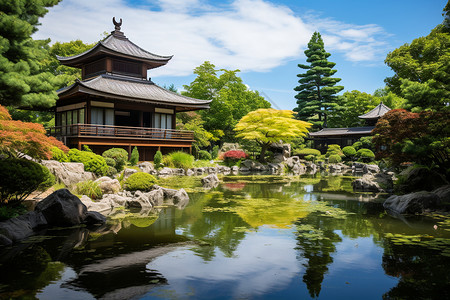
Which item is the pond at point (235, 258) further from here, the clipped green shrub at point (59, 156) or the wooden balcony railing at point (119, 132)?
the wooden balcony railing at point (119, 132)

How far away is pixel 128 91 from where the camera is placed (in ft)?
74.6

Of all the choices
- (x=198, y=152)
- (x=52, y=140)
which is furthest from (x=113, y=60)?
(x=52, y=140)

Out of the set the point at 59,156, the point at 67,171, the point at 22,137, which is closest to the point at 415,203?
the point at 22,137

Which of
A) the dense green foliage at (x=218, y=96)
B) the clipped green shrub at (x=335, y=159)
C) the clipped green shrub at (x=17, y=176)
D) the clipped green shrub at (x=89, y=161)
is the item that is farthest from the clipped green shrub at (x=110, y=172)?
the clipped green shrub at (x=335, y=159)

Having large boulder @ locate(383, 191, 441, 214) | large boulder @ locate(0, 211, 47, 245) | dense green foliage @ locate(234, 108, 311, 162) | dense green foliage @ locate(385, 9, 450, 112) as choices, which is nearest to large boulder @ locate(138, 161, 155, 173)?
dense green foliage @ locate(234, 108, 311, 162)

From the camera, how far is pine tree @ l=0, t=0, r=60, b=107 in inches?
371

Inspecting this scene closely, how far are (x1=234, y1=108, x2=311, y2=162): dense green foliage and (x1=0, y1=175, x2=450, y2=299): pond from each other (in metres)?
19.0

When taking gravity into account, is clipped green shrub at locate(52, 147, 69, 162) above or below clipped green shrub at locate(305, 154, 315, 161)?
below

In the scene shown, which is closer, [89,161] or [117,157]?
[89,161]

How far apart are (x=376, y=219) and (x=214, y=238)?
481 centimetres

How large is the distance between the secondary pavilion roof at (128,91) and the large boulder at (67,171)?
308 inches

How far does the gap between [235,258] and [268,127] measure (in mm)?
23203

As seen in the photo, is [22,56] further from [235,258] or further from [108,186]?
[235,258]

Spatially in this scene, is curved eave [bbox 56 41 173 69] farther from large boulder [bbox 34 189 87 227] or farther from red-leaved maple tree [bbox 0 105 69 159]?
large boulder [bbox 34 189 87 227]
